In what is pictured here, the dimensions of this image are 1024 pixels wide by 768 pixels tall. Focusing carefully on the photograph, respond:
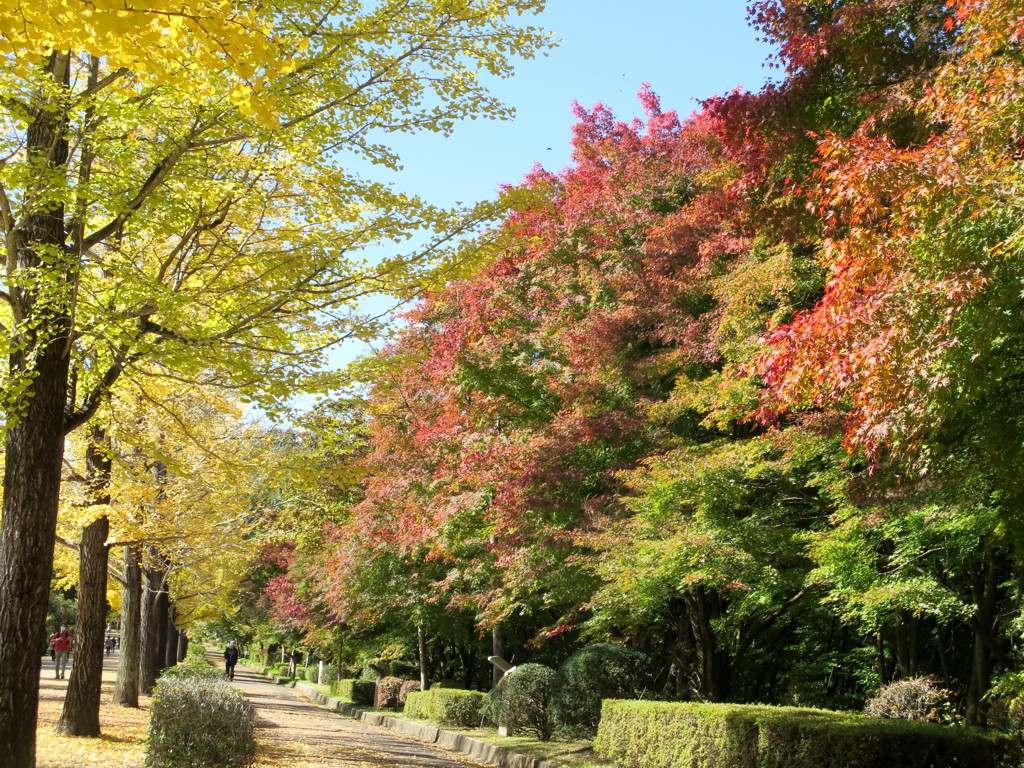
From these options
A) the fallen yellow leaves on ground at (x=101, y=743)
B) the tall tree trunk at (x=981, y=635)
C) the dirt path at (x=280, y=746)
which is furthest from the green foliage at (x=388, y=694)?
the tall tree trunk at (x=981, y=635)

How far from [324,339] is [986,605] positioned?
10000 millimetres

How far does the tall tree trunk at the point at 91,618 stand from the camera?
12594 millimetres

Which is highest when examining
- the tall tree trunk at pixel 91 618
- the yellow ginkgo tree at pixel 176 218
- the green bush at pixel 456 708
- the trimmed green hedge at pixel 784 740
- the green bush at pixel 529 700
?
the yellow ginkgo tree at pixel 176 218

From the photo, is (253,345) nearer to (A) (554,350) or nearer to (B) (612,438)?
(B) (612,438)

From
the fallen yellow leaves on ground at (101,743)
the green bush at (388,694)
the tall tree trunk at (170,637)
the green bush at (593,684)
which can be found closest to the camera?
the fallen yellow leaves on ground at (101,743)

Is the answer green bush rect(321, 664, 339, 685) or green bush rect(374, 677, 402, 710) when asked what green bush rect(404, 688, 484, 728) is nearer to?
green bush rect(374, 677, 402, 710)

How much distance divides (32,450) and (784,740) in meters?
7.65

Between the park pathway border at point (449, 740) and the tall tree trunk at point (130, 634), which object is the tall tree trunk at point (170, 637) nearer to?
the park pathway border at point (449, 740)

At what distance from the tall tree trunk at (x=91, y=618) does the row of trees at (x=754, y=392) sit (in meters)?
4.24

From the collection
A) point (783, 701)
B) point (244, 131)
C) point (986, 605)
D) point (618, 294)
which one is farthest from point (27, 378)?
point (783, 701)

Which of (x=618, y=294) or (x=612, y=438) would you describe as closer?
(x=612, y=438)

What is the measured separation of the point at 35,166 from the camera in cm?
686

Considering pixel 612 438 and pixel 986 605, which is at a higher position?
pixel 612 438

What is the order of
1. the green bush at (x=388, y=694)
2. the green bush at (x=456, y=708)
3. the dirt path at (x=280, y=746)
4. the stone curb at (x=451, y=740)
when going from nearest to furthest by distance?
the dirt path at (x=280, y=746)
the stone curb at (x=451, y=740)
the green bush at (x=456, y=708)
the green bush at (x=388, y=694)
